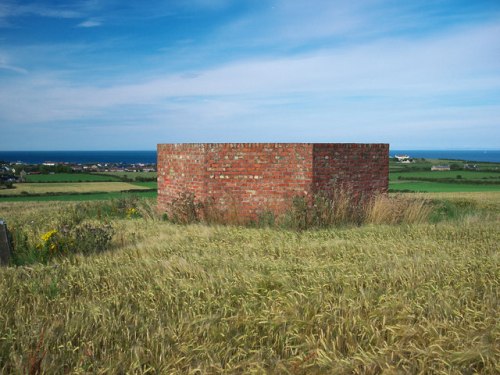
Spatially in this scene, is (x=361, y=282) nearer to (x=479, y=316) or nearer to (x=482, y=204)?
(x=479, y=316)

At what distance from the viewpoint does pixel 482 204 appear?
16047mm

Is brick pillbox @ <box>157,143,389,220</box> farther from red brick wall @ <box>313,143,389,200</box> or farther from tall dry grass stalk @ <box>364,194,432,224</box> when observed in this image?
tall dry grass stalk @ <box>364,194,432,224</box>

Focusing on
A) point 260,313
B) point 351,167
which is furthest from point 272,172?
point 260,313

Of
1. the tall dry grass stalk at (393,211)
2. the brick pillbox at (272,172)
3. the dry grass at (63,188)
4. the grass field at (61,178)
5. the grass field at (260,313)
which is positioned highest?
the brick pillbox at (272,172)

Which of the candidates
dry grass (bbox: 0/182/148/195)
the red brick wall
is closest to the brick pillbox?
the red brick wall

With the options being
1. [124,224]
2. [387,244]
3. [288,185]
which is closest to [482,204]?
[288,185]

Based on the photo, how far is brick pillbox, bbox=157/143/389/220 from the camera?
10102 millimetres

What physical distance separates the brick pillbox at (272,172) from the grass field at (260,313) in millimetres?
3561

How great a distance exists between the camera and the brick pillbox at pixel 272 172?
10102 millimetres

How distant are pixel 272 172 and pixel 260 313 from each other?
6190 millimetres

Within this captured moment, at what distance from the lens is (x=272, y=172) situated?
10.2 metres

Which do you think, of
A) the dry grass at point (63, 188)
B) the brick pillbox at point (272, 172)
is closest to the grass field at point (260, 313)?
the brick pillbox at point (272, 172)

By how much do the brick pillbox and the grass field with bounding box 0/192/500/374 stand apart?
356 cm

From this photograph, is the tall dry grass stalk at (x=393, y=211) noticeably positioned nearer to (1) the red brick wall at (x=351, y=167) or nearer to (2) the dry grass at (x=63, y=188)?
(1) the red brick wall at (x=351, y=167)
